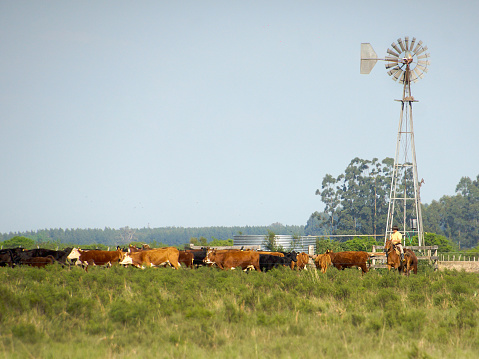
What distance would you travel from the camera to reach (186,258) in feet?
87.3

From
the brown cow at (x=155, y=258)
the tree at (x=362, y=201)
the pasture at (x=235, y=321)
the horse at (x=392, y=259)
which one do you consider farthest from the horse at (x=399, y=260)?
the tree at (x=362, y=201)

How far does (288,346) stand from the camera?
1014 cm

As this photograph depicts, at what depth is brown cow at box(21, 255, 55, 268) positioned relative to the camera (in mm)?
23750

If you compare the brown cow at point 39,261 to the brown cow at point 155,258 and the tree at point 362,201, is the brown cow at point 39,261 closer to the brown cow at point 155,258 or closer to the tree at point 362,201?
the brown cow at point 155,258

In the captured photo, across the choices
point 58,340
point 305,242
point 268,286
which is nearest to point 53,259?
point 268,286

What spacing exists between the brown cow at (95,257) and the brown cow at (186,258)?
10.3 ft

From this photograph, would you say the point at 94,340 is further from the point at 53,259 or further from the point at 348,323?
the point at 53,259

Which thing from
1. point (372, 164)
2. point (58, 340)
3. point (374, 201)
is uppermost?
point (372, 164)

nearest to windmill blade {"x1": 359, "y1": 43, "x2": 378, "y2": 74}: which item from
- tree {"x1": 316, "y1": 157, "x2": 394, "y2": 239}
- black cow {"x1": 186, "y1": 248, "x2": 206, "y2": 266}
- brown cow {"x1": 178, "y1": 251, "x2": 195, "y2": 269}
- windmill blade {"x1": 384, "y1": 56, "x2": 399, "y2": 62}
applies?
windmill blade {"x1": 384, "y1": 56, "x2": 399, "y2": 62}

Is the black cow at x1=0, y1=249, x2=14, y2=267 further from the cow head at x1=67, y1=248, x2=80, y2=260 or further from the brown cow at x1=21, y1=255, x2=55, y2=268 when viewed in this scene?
the cow head at x1=67, y1=248, x2=80, y2=260

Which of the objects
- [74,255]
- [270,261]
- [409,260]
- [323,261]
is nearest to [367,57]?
[323,261]

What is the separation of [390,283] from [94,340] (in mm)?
11763

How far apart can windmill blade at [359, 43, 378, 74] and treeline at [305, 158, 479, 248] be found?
3065 inches

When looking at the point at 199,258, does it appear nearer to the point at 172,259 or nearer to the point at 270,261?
the point at 172,259
